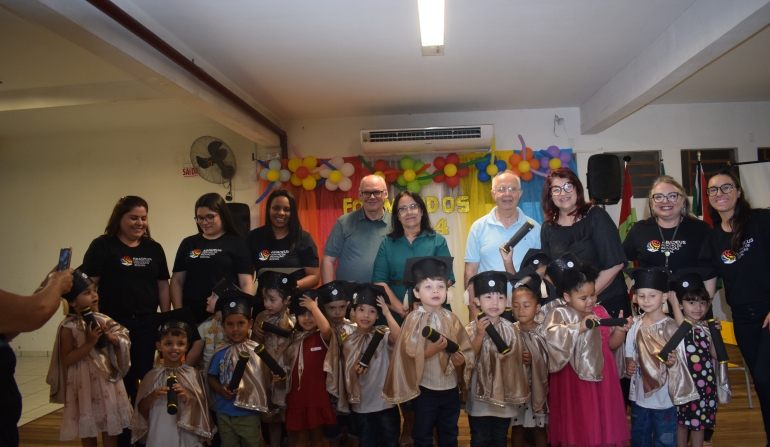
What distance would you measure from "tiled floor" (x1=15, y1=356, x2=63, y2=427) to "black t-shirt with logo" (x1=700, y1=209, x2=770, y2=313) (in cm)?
468

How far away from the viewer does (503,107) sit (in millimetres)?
6566

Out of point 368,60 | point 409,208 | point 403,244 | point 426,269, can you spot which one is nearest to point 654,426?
point 426,269

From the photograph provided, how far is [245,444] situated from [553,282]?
2009 mm

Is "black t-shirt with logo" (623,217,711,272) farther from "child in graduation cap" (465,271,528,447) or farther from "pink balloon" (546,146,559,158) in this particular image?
"pink balloon" (546,146,559,158)

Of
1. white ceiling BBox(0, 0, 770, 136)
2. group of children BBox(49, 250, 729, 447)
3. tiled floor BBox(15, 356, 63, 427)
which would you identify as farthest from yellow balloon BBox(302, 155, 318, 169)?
tiled floor BBox(15, 356, 63, 427)

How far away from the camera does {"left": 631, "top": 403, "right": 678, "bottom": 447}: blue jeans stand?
9.09 ft

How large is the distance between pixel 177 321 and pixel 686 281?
290 cm

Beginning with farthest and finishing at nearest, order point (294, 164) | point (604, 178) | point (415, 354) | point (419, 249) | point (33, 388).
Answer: point (294, 164)
point (33, 388)
point (604, 178)
point (419, 249)
point (415, 354)

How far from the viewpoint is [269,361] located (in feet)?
9.28

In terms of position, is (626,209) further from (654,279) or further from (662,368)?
(662,368)

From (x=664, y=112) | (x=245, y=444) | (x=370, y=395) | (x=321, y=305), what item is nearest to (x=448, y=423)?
(x=370, y=395)

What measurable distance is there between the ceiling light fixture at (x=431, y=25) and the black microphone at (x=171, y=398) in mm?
2733

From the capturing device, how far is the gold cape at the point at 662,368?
271 centimetres

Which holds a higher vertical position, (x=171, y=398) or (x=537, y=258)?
(x=537, y=258)
